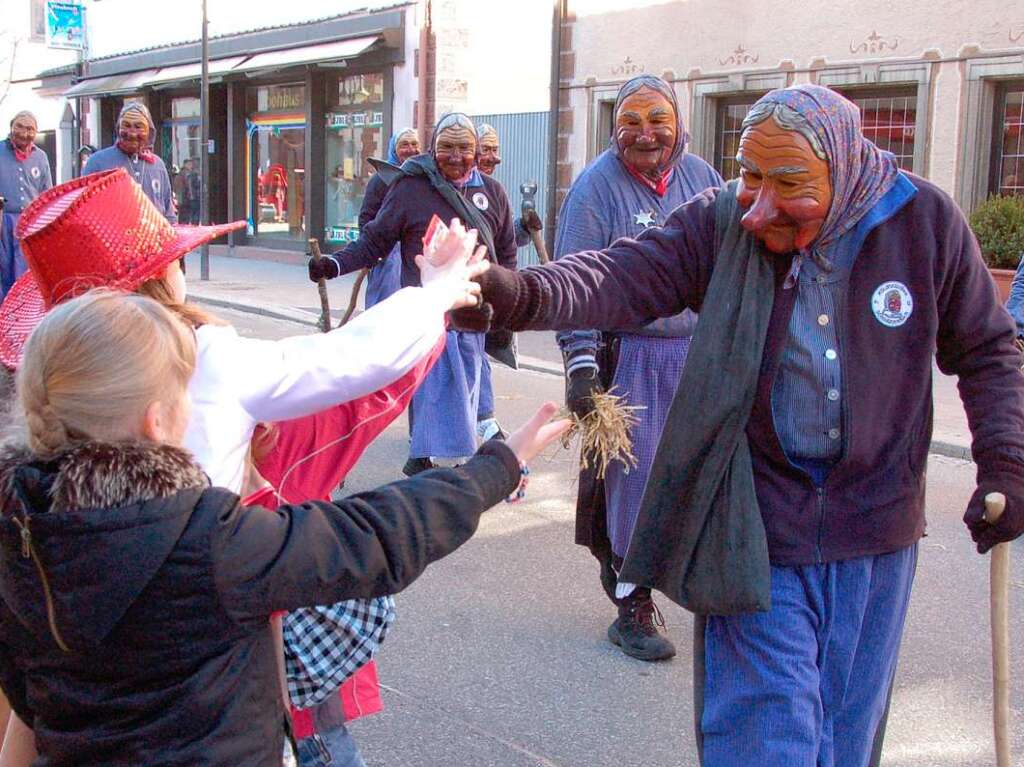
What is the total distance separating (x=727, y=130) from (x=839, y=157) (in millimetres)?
13565

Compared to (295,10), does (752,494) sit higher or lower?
lower

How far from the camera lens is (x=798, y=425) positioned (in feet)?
9.17

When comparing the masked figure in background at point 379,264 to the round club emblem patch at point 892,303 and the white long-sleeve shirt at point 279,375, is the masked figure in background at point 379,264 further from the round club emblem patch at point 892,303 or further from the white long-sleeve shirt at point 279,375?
the white long-sleeve shirt at point 279,375

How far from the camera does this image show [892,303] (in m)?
2.81

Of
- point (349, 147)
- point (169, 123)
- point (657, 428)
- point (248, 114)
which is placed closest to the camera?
point (657, 428)

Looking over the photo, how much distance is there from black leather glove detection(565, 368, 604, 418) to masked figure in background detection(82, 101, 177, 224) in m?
6.45

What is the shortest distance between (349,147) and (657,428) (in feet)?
62.0

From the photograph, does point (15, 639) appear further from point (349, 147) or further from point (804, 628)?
point (349, 147)

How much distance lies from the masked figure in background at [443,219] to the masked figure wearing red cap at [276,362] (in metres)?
4.10

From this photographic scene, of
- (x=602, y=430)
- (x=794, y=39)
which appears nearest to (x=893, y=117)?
(x=794, y=39)

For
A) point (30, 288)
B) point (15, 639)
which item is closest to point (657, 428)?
point (30, 288)

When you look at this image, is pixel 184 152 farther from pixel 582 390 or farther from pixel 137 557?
pixel 137 557

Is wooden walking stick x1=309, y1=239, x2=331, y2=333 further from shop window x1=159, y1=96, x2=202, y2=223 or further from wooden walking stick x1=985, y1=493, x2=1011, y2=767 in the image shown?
shop window x1=159, y1=96, x2=202, y2=223

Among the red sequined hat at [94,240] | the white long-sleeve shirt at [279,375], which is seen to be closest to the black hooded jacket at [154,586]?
the white long-sleeve shirt at [279,375]
